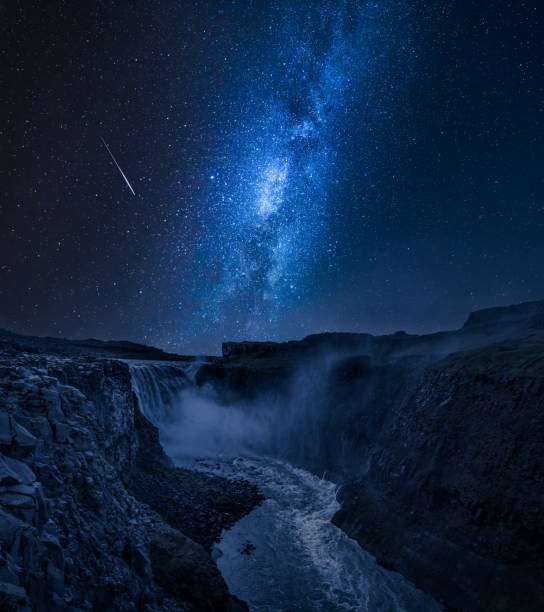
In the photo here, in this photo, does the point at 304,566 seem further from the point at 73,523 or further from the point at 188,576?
the point at 73,523

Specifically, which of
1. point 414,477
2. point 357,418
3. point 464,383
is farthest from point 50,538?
point 357,418

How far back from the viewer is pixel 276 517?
2109 cm

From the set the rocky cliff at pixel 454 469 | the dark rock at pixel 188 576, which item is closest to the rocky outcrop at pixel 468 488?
the rocky cliff at pixel 454 469

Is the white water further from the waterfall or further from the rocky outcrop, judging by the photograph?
the waterfall

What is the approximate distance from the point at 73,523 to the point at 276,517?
16.4m

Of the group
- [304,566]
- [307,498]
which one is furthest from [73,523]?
[307,498]

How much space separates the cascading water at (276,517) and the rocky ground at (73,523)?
421 centimetres

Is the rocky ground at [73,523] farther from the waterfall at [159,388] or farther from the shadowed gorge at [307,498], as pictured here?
the waterfall at [159,388]

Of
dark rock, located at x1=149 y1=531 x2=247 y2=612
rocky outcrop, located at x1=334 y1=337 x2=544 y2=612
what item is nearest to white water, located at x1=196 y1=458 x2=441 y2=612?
rocky outcrop, located at x1=334 y1=337 x2=544 y2=612

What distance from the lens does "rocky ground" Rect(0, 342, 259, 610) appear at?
5730mm

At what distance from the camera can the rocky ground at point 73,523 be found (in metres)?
5.73

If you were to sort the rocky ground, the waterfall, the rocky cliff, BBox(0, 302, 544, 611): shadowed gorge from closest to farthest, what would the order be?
the rocky ground
BBox(0, 302, 544, 611): shadowed gorge
the rocky cliff
the waterfall

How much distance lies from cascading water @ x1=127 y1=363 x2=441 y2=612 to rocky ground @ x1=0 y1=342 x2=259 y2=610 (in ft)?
13.8

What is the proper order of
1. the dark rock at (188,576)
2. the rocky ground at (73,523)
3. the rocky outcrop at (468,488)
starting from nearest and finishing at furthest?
the rocky ground at (73,523) < the dark rock at (188,576) < the rocky outcrop at (468,488)
